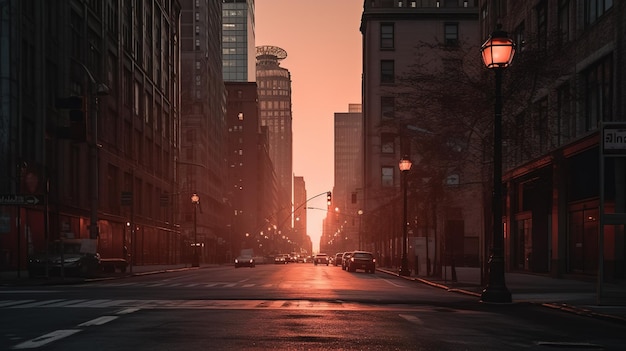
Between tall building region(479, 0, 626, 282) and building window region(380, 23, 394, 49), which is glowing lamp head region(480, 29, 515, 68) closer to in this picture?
Answer: tall building region(479, 0, 626, 282)

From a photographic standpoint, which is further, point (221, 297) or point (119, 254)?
point (119, 254)

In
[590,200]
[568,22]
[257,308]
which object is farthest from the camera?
[568,22]

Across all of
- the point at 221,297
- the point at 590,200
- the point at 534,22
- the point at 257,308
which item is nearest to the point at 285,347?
the point at 257,308

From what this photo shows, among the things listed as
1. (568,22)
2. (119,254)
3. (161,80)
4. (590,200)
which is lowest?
(119,254)

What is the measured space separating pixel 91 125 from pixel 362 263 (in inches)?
852

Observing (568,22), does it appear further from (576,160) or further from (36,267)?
(36,267)

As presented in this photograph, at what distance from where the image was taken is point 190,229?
119m

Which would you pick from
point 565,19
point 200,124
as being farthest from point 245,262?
point 200,124

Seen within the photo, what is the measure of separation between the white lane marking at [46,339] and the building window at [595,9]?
25.4 metres

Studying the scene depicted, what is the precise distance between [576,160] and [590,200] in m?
2.29

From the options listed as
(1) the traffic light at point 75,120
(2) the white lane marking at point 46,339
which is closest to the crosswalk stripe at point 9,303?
(2) the white lane marking at point 46,339

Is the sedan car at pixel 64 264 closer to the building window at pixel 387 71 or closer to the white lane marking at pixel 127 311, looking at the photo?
the white lane marking at pixel 127 311

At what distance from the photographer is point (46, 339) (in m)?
10.1

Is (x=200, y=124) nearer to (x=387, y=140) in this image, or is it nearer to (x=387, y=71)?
(x=387, y=71)
